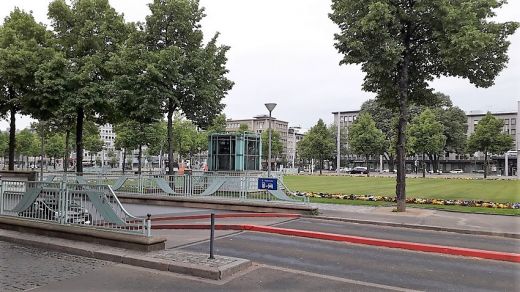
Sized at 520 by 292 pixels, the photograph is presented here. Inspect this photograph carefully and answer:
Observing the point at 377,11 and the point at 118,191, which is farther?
the point at 118,191

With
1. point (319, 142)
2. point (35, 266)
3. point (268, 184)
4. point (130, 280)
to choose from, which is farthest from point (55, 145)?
point (130, 280)

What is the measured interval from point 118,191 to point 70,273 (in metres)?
14.3

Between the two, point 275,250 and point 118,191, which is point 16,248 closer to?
point 275,250

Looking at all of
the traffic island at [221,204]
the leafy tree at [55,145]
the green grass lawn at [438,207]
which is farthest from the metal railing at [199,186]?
the leafy tree at [55,145]

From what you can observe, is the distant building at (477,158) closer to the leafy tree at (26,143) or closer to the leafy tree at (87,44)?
the leafy tree at (26,143)

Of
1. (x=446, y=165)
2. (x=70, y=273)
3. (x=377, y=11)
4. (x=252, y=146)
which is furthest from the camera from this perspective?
(x=446, y=165)

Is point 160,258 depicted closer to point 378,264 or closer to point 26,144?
point 378,264

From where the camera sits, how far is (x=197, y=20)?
23.9 metres

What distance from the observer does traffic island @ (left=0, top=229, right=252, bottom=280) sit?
25.1 ft

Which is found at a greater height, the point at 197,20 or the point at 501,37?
the point at 197,20

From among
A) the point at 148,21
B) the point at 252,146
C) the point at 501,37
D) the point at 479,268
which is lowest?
the point at 479,268

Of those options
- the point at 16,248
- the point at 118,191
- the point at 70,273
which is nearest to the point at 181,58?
the point at 118,191

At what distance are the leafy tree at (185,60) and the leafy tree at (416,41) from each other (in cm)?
756

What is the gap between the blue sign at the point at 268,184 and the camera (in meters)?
16.5
